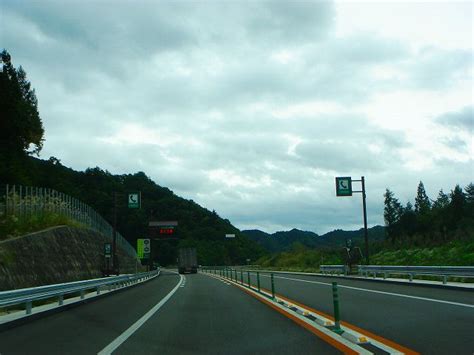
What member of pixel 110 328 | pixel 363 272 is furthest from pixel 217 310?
pixel 363 272

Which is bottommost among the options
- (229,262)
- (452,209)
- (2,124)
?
(229,262)

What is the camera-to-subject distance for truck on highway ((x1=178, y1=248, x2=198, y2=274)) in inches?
3120

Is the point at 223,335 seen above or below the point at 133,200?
below

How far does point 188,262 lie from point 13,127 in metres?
30.7

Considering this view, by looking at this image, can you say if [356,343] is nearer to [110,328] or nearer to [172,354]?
[172,354]

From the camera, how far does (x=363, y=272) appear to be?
115 ft

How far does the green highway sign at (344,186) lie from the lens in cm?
4053

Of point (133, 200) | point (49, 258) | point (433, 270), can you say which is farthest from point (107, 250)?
point (433, 270)

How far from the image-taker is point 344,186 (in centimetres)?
4072

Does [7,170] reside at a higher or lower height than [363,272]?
higher

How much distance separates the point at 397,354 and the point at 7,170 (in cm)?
5987

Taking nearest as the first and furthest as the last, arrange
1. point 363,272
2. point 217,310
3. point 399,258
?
point 217,310 < point 363,272 < point 399,258

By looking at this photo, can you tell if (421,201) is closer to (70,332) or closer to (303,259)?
(303,259)

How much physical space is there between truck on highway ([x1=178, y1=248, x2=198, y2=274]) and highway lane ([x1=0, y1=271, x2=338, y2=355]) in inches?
2500
